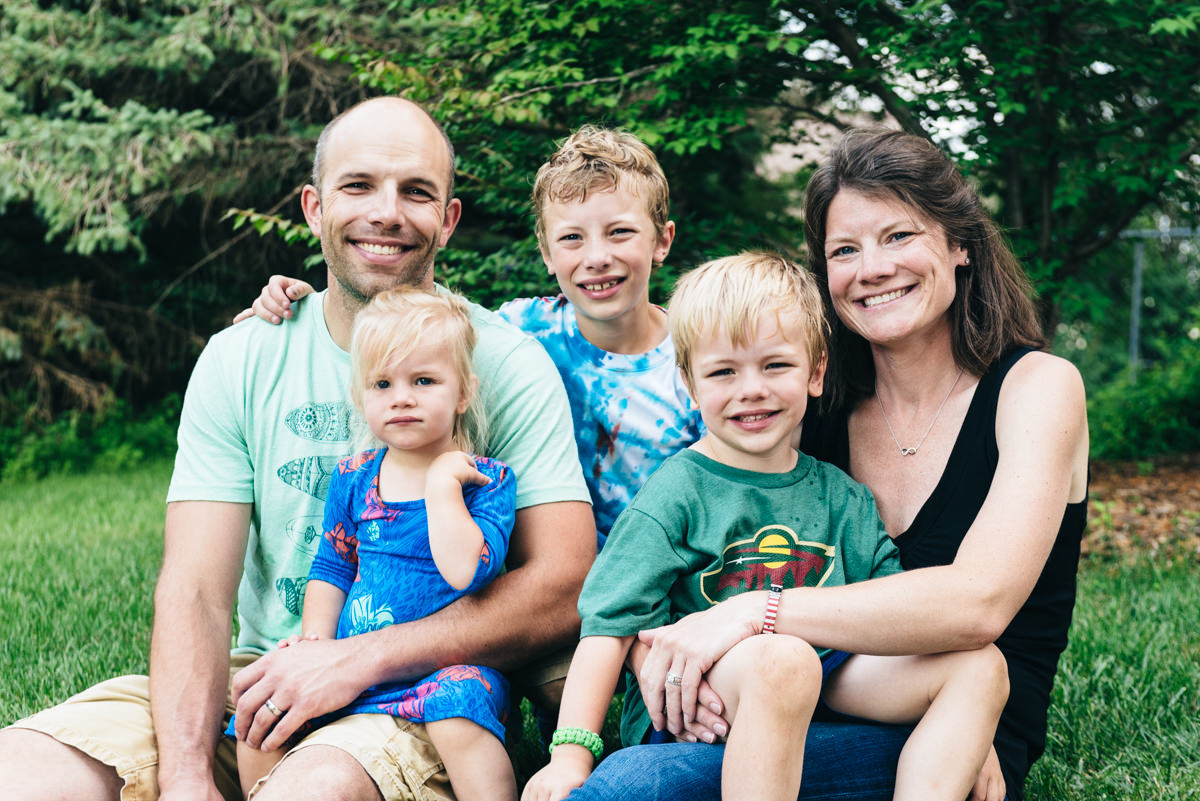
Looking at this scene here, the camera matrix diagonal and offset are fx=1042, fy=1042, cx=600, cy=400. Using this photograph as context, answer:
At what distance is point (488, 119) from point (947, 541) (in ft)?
12.1

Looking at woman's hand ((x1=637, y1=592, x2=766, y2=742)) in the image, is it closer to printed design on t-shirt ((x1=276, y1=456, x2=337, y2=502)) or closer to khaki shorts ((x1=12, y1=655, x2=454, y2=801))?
khaki shorts ((x1=12, y1=655, x2=454, y2=801))

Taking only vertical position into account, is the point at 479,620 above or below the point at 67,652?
above

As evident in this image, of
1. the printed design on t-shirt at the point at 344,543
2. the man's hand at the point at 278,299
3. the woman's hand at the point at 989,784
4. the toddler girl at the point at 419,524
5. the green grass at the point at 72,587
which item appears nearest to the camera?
the woman's hand at the point at 989,784

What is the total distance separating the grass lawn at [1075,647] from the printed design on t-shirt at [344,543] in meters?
1.58

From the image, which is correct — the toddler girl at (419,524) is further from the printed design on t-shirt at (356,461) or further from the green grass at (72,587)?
the green grass at (72,587)

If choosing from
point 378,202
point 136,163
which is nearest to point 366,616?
point 378,202

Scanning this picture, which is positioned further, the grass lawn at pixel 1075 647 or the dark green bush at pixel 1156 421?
the dark green bush at pixel 1156 421

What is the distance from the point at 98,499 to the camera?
7777mm

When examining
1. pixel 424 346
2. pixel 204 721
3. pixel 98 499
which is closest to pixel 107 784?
pixel 204 721

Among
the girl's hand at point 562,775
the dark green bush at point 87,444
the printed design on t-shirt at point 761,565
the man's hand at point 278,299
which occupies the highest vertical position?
the man's hand at point 278,299

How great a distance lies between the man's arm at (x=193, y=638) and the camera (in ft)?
7.34

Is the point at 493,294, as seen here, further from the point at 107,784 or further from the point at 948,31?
the point at 107,784

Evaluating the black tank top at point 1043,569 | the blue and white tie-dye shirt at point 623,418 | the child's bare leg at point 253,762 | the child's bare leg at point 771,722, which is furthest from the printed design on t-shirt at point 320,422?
the black tank top at point 1043,569

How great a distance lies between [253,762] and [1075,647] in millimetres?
2909
